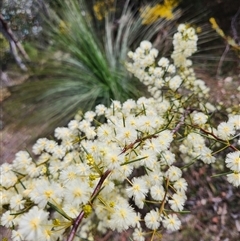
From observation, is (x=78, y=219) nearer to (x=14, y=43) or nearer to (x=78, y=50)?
(x=78, y=50)

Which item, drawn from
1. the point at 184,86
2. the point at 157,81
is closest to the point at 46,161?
the point at 157,81

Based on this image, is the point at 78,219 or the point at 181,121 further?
the point at 181,121

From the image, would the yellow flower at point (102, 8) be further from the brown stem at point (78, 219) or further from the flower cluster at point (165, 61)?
the brown stem at point (78, 219)

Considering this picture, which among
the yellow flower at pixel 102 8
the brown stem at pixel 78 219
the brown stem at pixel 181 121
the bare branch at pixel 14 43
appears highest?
the bare branch at pixel 14 43

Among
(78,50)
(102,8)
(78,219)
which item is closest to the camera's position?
(78,219)

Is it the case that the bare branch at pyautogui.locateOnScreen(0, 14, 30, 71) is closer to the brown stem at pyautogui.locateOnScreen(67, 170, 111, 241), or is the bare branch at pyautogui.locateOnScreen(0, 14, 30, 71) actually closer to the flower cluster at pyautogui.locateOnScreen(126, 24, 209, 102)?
the flower cluster at pyautogui.locateOnScreen(126, 24, 209, 102)

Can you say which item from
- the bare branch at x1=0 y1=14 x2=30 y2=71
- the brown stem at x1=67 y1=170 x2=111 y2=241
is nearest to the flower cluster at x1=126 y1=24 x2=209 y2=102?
the brown stem at x1=67 y1=170 x2=111 y2=241

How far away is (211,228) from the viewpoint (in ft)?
4.93

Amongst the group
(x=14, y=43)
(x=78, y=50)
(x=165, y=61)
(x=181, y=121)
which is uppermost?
(x=14, y=43)

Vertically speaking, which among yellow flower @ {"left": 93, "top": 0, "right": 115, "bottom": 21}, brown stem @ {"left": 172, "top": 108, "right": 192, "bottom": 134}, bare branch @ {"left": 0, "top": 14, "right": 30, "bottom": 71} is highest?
bare branch @ {"left": 0, "top": 14, "right": 30, "bottom": 71}

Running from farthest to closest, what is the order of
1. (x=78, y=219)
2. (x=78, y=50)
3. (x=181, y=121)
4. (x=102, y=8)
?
1. (x=102, y=8)
2. (x=78, y=50)
3. (x=181, y=121)
4. (x=78, y=219)

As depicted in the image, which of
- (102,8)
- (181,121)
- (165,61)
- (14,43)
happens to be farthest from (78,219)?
(102,8)

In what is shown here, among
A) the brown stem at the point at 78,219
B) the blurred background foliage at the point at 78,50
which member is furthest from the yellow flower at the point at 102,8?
the brown stem at the point at 78,219

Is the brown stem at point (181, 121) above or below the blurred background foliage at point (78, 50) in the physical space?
below
